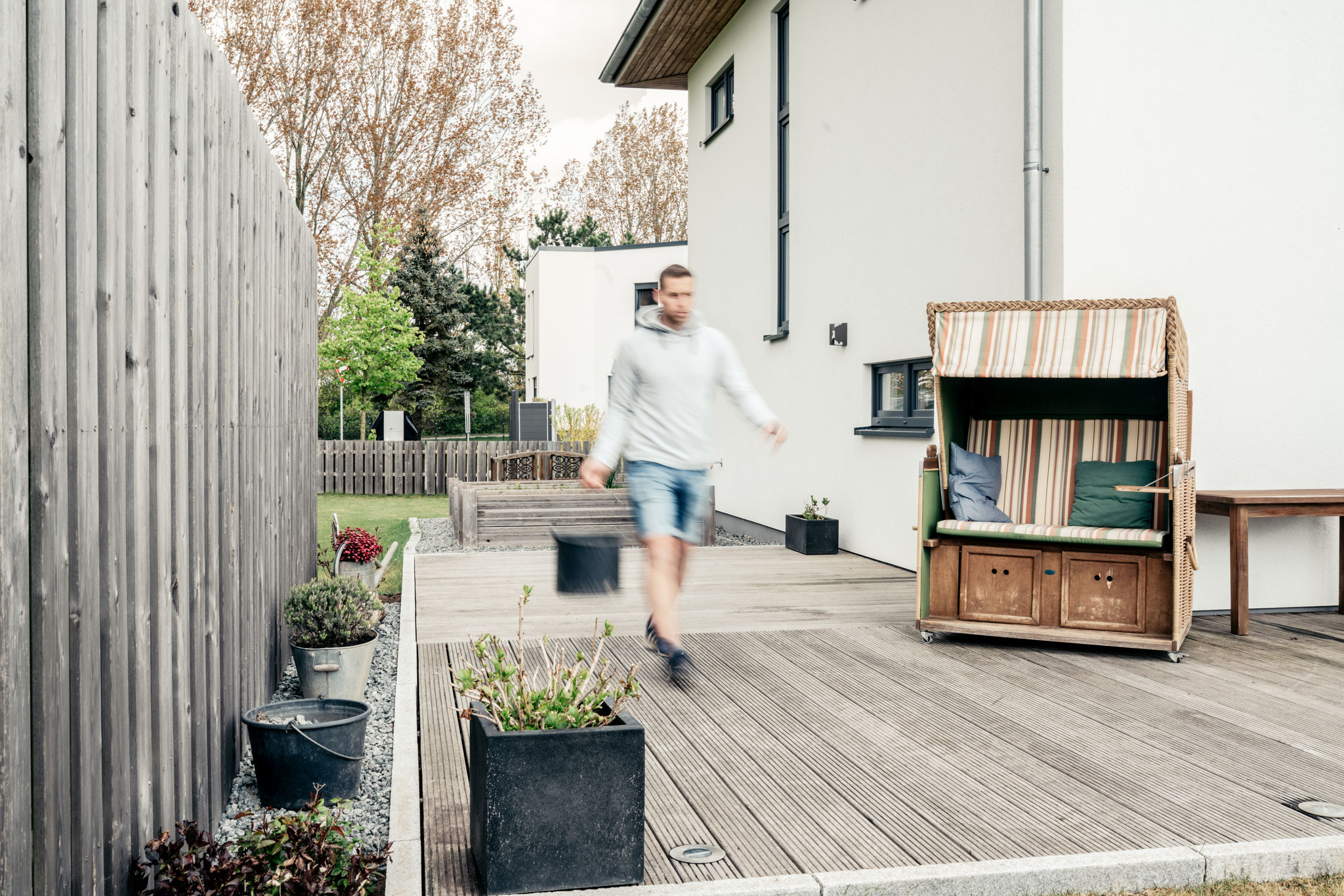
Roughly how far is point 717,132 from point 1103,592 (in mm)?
9139

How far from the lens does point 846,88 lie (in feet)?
29.4

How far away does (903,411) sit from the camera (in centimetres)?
820

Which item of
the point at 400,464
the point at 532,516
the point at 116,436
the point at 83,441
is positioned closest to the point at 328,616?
the point at 116,436

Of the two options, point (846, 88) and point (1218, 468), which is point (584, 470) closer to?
point (1218, 468)

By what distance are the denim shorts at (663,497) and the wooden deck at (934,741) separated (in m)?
0.71

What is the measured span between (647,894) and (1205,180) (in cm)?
565

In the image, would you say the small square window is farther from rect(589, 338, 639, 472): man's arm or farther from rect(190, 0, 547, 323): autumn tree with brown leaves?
rect(190, 0, 547, 323): autumn tree with brown leaves

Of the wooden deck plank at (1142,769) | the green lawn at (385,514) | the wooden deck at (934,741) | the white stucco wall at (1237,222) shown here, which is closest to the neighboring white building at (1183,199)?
the white stucco wall at (1237,222)

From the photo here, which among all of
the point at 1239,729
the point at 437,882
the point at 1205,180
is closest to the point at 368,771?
the point at 437,882

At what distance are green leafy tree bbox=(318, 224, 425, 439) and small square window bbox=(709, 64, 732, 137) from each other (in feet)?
42.7

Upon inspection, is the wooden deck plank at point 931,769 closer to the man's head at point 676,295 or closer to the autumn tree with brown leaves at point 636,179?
the man's head at point 676,295

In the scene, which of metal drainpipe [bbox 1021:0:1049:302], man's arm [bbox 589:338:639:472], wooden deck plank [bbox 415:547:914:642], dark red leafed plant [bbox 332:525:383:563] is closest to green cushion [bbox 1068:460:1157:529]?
metal drainpipe [bbox 1021:0:1049:302]

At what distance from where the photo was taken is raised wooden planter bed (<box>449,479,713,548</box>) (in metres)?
10.5

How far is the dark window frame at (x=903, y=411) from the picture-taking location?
769 centimetres
